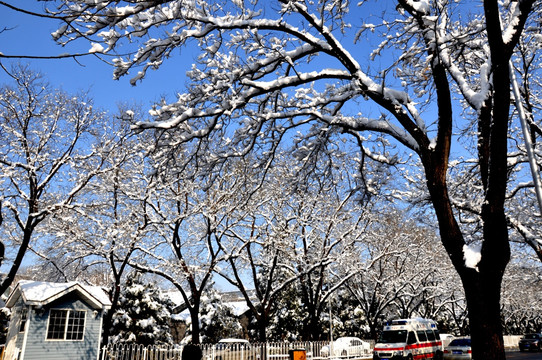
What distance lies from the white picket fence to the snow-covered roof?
2.39 meters

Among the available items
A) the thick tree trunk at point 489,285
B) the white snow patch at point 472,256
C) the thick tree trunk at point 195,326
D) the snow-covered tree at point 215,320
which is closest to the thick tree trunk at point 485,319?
the thick tree trunk at point 489,285

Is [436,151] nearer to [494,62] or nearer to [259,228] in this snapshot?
[494,62]

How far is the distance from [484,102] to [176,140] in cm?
551

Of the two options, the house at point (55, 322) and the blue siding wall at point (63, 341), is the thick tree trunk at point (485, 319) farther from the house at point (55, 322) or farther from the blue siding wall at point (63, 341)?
the blue siding wall at point (63, 341)

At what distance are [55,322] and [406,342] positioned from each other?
17.9 m

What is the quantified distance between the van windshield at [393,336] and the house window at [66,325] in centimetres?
1592

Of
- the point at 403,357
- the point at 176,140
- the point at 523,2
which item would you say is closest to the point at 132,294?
the point at 403,357

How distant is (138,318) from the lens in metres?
31.0

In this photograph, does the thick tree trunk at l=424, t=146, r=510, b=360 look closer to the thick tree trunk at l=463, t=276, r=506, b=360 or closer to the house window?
the thick tree trunk at l=463, t=276, r=506, b=360

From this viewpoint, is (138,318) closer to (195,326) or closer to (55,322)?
(55,322)

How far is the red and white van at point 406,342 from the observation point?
68.2 ft

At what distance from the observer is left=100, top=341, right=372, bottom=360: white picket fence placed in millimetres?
17281

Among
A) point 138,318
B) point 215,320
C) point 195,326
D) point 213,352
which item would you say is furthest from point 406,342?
point 138,318

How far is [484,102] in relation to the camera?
6.26 meters
